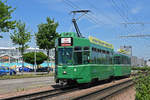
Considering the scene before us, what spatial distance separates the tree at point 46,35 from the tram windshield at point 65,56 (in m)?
20.1

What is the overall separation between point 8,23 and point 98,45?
12.0 m

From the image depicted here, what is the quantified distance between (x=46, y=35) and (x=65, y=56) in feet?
68.2

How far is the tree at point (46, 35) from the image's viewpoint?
35.4 m

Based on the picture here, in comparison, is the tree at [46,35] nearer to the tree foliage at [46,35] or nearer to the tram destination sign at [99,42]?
the tree foliage at [46,35]

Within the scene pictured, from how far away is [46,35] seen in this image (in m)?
35.5

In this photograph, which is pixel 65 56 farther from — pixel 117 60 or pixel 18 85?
pixel 117 60

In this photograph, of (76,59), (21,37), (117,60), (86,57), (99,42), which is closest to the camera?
(76,59)

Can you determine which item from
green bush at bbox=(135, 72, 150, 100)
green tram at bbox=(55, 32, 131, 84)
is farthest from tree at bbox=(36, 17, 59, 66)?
green bush at bbox=(135, 72, 150, 100)

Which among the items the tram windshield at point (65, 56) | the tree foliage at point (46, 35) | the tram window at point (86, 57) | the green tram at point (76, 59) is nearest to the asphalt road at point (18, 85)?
the green tram at point (76, 59)

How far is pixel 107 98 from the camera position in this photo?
11.9 metres

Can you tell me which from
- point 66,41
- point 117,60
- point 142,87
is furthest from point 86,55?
point 117,60

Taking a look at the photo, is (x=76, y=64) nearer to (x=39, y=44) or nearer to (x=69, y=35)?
(x=69, y=35)

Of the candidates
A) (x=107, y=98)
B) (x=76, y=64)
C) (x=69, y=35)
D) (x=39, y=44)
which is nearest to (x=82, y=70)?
(x=76, y=64)

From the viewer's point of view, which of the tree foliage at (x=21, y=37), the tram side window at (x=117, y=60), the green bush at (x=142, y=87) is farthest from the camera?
the tree foliage at (x=21, y=37)
